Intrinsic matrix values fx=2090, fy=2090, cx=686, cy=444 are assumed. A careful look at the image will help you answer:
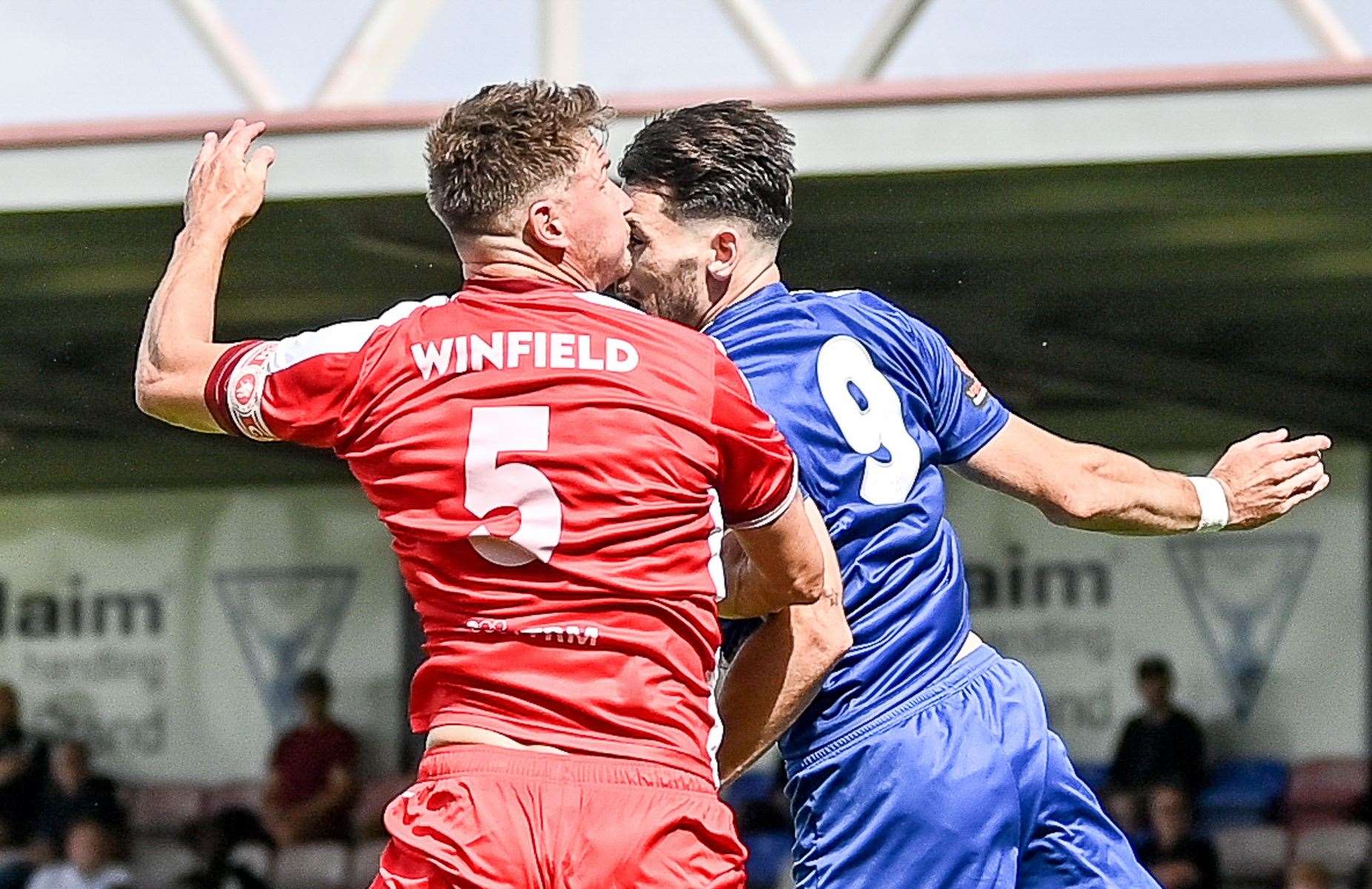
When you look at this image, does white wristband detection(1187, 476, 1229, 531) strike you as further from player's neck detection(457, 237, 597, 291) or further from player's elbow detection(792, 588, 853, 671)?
player's neck detection(457, 237, 597, 291)

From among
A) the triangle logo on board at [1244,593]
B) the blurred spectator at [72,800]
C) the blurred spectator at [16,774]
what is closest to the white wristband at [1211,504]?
the triangle logo on board at [1244,593]

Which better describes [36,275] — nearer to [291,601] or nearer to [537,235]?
[291,601]

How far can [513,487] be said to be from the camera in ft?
9.30

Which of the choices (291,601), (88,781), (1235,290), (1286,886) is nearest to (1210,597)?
(1286,886)

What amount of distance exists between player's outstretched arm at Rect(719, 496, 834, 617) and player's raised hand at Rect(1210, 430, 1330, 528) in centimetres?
97

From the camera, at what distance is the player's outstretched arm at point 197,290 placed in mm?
2988

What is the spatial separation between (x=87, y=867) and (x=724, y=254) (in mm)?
9953

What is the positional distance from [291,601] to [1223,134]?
28.9 ft

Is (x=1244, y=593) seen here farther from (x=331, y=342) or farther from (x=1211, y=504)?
(x=331, y=342)

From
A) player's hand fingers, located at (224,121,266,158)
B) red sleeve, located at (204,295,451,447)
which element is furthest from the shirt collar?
player's hand fingers, located at (224,121,266,158)

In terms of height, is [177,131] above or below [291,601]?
above

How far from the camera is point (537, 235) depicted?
9.78 ft

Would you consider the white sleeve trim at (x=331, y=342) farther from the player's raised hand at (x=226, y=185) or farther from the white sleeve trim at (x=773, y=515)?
the white sleeve trim at (x=773, y=515)

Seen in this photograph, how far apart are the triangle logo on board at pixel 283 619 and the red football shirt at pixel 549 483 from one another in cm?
1138
